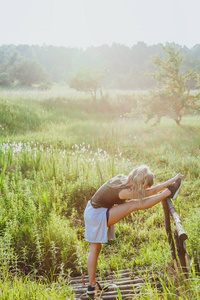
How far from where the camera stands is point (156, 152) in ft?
31.3

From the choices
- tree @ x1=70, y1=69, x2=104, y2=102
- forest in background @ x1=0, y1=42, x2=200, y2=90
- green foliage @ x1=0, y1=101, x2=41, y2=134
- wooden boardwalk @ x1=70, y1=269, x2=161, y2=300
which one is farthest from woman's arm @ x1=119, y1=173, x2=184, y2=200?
forest in background @ x1=0, y1=42, x2=200, y2=90

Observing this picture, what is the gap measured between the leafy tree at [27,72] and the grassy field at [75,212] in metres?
31.8

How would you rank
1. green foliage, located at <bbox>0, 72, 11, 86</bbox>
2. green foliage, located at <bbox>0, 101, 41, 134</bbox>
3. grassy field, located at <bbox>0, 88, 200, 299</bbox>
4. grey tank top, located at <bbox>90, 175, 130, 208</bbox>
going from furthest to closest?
green foliage, located at <bbox>0, 72, 11, 86</bbox> → green foliage, located at <bbox>0, 101, 41, 134</bbox> → grey tank top, located at <bbox>90, 175, 130, 208</bbox> → grassy field, located at <bbox>0, 88, 200, 299</bbox>

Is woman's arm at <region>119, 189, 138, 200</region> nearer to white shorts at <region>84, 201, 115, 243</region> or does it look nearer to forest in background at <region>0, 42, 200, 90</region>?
white shorts at <region>84, 201, 115, 243</region>

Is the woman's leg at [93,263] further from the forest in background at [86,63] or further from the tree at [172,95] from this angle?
the forest in background at [86,63]

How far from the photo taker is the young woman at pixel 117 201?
11.1 ft

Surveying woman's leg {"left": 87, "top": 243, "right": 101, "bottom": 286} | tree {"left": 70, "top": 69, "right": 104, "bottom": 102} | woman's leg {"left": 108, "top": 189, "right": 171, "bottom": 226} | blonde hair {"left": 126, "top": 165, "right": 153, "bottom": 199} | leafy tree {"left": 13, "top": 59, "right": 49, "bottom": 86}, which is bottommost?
woman's leg {"left": 87, "top": 243, "right": 101, "bottom": 286}

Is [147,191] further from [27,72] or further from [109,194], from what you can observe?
[27,72]

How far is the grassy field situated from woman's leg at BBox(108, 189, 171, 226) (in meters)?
0.48

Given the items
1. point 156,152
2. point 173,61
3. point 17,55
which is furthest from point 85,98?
point 17,55

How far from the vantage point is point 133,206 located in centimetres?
343

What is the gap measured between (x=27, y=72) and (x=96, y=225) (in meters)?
42.7

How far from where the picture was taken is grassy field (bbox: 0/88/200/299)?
327cm

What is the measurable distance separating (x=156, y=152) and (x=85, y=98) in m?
15.1
